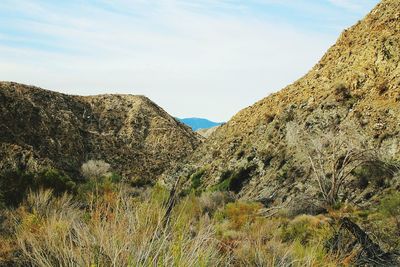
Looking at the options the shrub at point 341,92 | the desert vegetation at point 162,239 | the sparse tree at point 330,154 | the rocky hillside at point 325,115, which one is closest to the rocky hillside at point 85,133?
the rocky hillside at point 325,115

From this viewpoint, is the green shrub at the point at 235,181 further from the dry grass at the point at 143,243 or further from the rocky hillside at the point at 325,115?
the dry grass at the point at 143,243

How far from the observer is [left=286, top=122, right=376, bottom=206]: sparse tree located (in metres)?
28.9

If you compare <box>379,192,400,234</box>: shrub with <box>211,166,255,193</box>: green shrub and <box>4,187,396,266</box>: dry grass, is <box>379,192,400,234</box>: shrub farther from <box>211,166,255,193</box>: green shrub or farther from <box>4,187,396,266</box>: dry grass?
<box>211,166,255,193</box>: green shrub

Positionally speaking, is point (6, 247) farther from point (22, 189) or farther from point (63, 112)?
point (63, 112)

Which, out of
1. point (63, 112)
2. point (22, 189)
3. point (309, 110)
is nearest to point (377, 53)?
point (309, 110)

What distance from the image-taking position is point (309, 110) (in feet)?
127

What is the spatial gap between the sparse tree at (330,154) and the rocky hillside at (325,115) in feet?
2.05

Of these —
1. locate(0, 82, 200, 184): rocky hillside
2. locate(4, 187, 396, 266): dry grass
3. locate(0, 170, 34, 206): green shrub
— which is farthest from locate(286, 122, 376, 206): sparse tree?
locate(0, 82, 200, 184): rocky hillside

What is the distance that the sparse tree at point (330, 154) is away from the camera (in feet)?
94.7

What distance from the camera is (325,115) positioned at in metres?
36.4

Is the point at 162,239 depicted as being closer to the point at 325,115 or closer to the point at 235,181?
the point at 325,115

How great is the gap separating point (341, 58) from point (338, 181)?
51.1ft

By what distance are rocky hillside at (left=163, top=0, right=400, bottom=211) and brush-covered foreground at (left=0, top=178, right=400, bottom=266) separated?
1140 centimetres

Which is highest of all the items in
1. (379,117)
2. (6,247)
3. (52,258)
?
(379,117)
